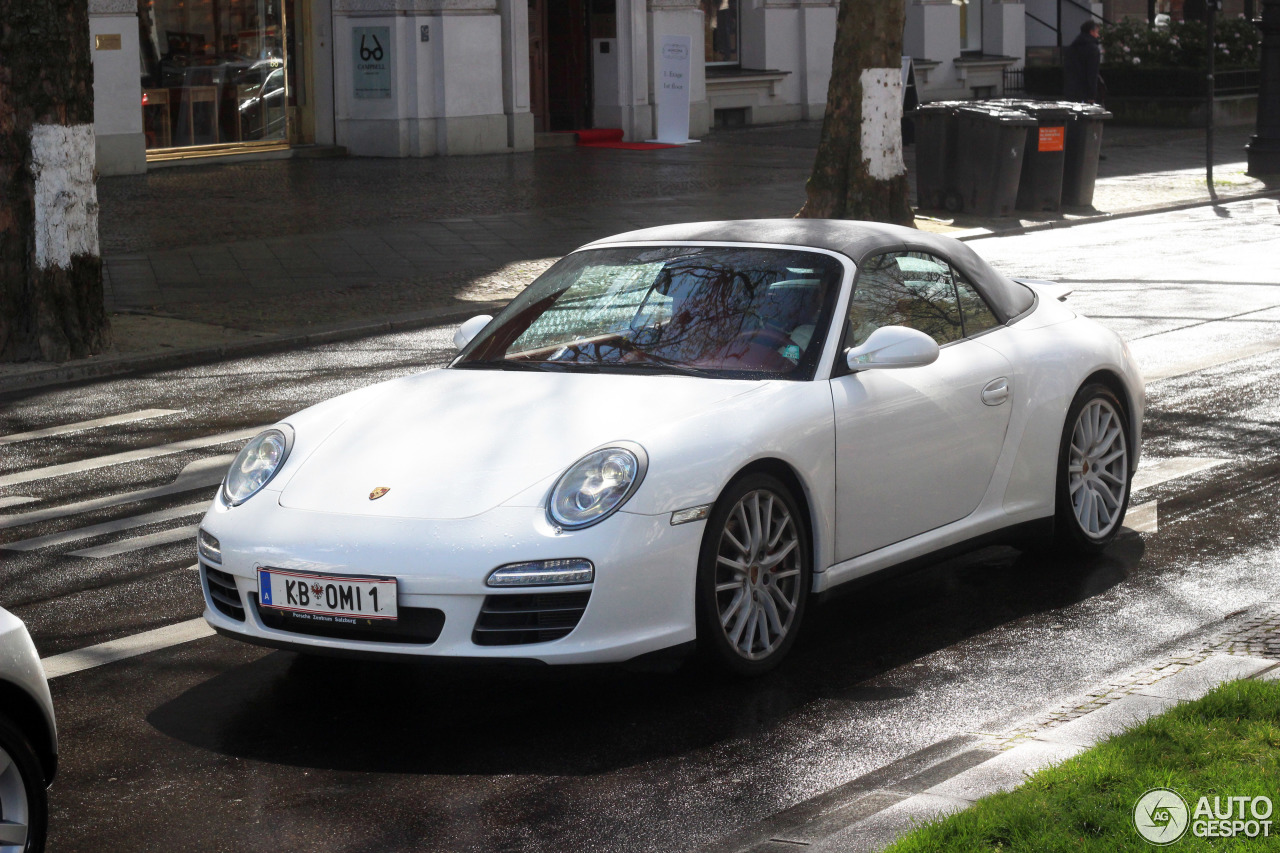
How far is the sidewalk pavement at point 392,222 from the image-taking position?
13969 millimetres

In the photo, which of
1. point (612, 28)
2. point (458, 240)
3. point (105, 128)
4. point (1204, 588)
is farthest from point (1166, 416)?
point (612, 28)

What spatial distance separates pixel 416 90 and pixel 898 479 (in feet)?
74.4

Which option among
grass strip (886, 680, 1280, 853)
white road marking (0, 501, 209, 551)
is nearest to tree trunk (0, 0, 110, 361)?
white road marking (0, 501, 209, 551)

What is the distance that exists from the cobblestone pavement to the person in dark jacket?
982 inches

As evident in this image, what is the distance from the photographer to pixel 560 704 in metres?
5.39

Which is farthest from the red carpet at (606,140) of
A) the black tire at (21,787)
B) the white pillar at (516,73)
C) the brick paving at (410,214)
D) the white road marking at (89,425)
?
the black tire at (21,787)

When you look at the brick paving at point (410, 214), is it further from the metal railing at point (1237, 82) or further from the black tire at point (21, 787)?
the black tire at point (21, 787)

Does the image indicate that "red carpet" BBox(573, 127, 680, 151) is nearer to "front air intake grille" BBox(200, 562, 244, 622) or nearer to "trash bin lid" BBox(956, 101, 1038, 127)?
"trash bin lid" BBox(956, 101, 1038, 127)

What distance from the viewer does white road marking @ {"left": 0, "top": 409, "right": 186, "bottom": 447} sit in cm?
1006

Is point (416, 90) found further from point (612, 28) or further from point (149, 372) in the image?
point (149, 372)

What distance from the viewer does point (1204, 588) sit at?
6.54 meters

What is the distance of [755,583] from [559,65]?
27.4 meters

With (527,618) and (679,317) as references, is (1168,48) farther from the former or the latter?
(527,618)

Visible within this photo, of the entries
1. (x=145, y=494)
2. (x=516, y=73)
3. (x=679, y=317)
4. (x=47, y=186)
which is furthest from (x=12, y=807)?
(x=516, y=73)
